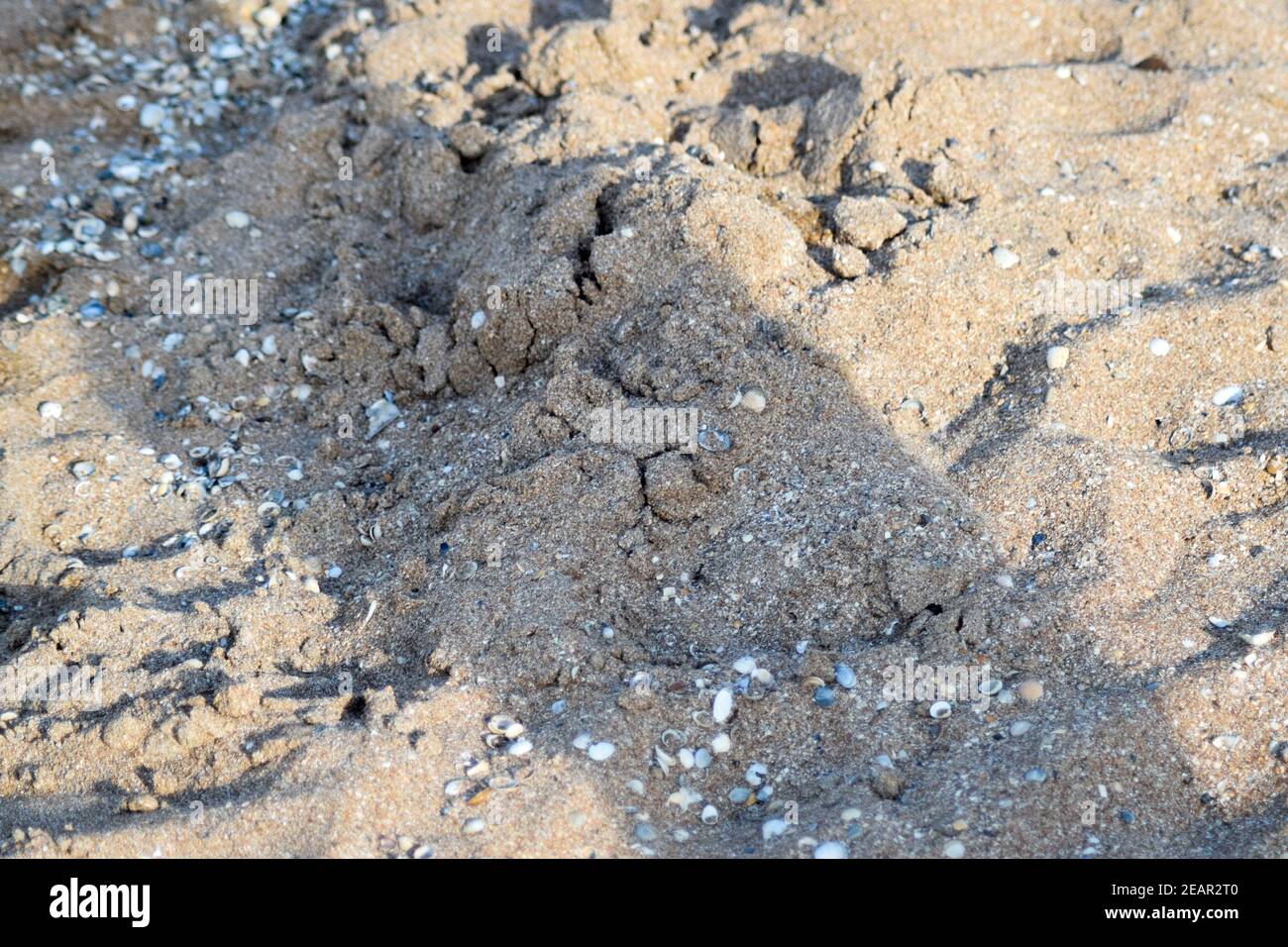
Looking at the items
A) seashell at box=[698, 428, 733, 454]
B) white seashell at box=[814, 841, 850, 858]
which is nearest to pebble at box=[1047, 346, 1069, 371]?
seashell at box=[698, 428, 733, 454]

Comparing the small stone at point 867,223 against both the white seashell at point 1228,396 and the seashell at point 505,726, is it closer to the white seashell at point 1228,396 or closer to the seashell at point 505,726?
the white seashell at point 1228,396

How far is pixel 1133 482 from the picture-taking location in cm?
359

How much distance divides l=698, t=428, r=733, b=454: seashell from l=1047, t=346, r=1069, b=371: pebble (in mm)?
1172

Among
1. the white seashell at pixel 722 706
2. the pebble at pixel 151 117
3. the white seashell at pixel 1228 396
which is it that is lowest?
the white seashell at pixel 722 706

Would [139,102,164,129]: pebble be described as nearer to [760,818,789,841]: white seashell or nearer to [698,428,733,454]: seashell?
[698,428,733,454]: seashell

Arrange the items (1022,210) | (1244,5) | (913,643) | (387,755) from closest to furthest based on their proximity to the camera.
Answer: (387,755), (913,643), (1022,210), (1244,5)

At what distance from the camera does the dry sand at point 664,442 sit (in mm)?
3045

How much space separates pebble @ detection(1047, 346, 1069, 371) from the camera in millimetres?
3877

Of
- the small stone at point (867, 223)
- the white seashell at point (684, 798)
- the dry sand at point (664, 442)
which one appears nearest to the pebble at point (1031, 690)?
the dry sand at point (664, 442)
